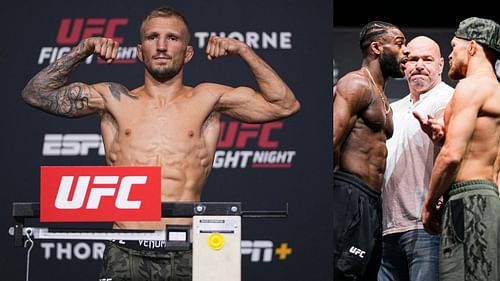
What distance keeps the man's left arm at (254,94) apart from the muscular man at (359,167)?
1.23 feet

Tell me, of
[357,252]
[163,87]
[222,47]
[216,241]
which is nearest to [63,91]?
[163,87]

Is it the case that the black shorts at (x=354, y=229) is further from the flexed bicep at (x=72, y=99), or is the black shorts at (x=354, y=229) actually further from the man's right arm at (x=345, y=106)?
the flexed bicep at (x=72, y=99)

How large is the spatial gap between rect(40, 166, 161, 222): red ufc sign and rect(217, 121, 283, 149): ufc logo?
0.38 metres

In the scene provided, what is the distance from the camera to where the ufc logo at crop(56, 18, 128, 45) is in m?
4.45

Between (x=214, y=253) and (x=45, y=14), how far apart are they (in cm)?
147

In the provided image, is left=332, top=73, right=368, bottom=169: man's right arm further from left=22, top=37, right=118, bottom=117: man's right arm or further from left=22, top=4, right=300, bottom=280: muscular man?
left=22, top=37, right=118, bottom=117: man's right arm

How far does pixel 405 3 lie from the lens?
595cm

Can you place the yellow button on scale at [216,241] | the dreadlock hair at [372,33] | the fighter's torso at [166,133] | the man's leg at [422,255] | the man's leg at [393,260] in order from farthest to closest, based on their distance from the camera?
1. the dreadlock hair at [372,33]
2. the man's leg at [393,260]
3. the man's leg at [422,255]
4. the fighter's torso at [166,133]
5. the yellow button on scale at [216,241]

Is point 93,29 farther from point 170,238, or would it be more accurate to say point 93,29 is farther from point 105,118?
point 170,238

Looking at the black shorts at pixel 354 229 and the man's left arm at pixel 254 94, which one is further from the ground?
the man's left arm at pixel 254 94

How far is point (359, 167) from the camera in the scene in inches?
186

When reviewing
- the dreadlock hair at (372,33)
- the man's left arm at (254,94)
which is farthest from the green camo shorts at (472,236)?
the dreadlock hair at (372,33)

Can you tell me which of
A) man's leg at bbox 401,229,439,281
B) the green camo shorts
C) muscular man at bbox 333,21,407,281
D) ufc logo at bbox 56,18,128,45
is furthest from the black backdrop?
the green camo shorts

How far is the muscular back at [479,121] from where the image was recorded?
160 inches
